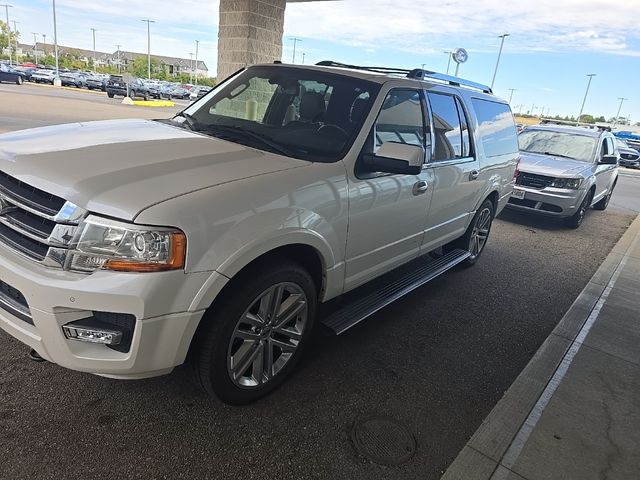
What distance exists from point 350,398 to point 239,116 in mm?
2210

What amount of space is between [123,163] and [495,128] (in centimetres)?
439

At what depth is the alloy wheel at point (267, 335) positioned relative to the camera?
2664mm

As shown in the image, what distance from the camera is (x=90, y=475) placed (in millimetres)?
2227

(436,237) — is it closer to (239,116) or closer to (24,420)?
(239,116)

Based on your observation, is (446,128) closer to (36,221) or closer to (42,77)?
(36,221)

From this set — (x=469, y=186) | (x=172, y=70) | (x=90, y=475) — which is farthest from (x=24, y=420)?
(x=172, y=70)

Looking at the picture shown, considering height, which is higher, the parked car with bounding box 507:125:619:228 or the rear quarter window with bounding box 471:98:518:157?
the rear quarter window with bounding box 471:98:518:157

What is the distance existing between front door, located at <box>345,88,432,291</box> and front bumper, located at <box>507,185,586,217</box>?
206 inches

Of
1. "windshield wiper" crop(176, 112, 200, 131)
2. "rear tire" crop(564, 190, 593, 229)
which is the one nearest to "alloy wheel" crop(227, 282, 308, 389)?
"windshield wiper" crop(176, 112, 200, 131)

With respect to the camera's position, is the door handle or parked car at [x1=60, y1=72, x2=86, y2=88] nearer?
the door handle

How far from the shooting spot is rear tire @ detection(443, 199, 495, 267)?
548 cm

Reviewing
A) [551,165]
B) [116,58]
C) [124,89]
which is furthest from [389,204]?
[116,58]

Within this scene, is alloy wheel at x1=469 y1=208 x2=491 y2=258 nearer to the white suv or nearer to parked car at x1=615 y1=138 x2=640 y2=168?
the white suv

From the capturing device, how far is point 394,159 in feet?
9.98
